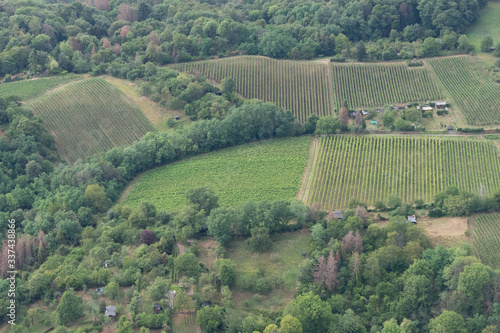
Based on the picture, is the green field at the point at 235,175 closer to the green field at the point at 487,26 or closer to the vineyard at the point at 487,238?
the vineyard at the point at 487,238

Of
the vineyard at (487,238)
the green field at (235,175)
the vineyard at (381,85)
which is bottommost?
the green field at (235,175)

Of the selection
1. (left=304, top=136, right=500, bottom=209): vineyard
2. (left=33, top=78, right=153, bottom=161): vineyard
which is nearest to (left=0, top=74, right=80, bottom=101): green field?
(left=33, top=78, right=153, bottom=161): vineyard

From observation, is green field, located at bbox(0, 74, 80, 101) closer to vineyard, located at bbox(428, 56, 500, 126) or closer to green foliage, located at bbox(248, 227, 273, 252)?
green foliage, located at bbox(248, 227, 273, 252)

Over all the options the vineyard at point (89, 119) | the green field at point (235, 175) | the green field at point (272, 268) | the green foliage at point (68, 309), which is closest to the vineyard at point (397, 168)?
the green field at point (235, 175)

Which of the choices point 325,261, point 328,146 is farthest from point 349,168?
point 325,261

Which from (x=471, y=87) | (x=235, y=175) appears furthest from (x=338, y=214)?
(x=471, y=87)

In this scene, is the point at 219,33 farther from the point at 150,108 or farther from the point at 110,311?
the point at 110,311
